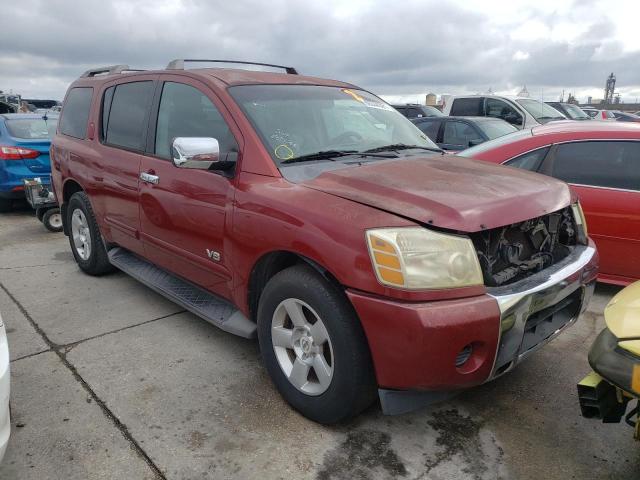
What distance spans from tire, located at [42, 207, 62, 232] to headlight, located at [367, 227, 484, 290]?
5.96 m

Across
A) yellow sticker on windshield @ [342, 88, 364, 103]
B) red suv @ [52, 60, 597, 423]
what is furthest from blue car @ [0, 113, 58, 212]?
yellow sticker on windshield @ [342, 88, 364, 103]

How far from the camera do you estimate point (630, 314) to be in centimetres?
204

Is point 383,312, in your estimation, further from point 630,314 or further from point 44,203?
point 44,203

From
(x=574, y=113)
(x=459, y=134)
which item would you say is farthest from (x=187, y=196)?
(x=574, y=113)

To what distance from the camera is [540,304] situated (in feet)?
7.73

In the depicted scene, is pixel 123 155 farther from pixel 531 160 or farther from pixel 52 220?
pixel 52 220

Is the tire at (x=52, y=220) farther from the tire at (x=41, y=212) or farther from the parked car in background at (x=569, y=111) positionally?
the parked car in background at (x=569, y=111)

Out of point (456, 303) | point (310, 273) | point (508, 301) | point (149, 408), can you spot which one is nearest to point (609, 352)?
point (508, 301)

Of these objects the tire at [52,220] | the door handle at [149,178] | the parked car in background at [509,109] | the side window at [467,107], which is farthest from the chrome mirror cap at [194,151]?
the side window at [467,107]

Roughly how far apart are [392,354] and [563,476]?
38.2 inches

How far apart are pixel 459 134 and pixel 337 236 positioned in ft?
23.5

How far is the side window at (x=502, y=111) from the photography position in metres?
10.6

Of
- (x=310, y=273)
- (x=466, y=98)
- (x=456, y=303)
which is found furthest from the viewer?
(x=466, y=98)

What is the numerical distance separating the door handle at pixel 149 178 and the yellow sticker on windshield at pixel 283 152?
1023 millimetres
